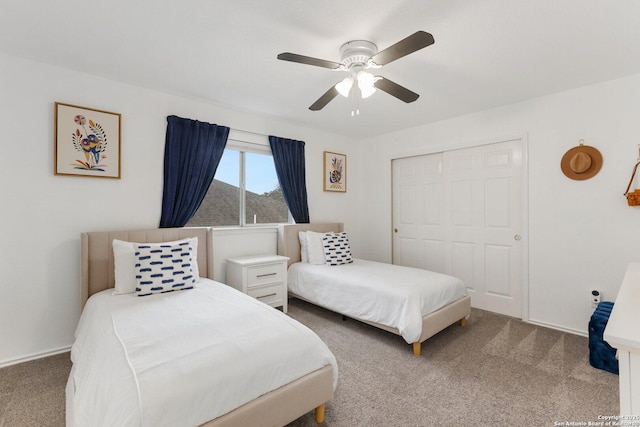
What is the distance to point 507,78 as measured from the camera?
2.62 metres

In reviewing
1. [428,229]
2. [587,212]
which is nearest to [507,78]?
[587,212]

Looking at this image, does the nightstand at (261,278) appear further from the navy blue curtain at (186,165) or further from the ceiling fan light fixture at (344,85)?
the ceiling fan light fixture at (344,85)

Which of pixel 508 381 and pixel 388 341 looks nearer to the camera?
pixel 508 381

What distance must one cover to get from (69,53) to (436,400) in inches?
145

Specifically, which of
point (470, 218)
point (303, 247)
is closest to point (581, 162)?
point (470, 218)

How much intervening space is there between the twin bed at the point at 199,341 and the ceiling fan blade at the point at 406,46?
1759 mm

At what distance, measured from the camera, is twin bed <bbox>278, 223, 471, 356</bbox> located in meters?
2.47

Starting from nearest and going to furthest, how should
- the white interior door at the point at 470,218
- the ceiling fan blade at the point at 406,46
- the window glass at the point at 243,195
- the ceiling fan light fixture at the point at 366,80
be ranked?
the ceiling fan blade at the point at 406,46, the ceiling fan light fixture at the point at 366,80, the white interior door at the point at 470,218, the window glass at the point at 243,195

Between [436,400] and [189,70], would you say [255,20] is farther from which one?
[436,400]

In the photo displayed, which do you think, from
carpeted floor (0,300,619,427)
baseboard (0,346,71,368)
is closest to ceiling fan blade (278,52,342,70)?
carpeted floor (0,300,619,427)

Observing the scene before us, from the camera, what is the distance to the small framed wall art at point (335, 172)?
445 cm

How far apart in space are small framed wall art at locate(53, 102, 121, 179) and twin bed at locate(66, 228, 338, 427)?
1213mm

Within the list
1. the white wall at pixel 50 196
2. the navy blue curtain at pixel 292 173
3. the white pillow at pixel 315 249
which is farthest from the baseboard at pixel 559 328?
the white wall at pixel 50 196

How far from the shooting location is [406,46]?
5.44 ft
